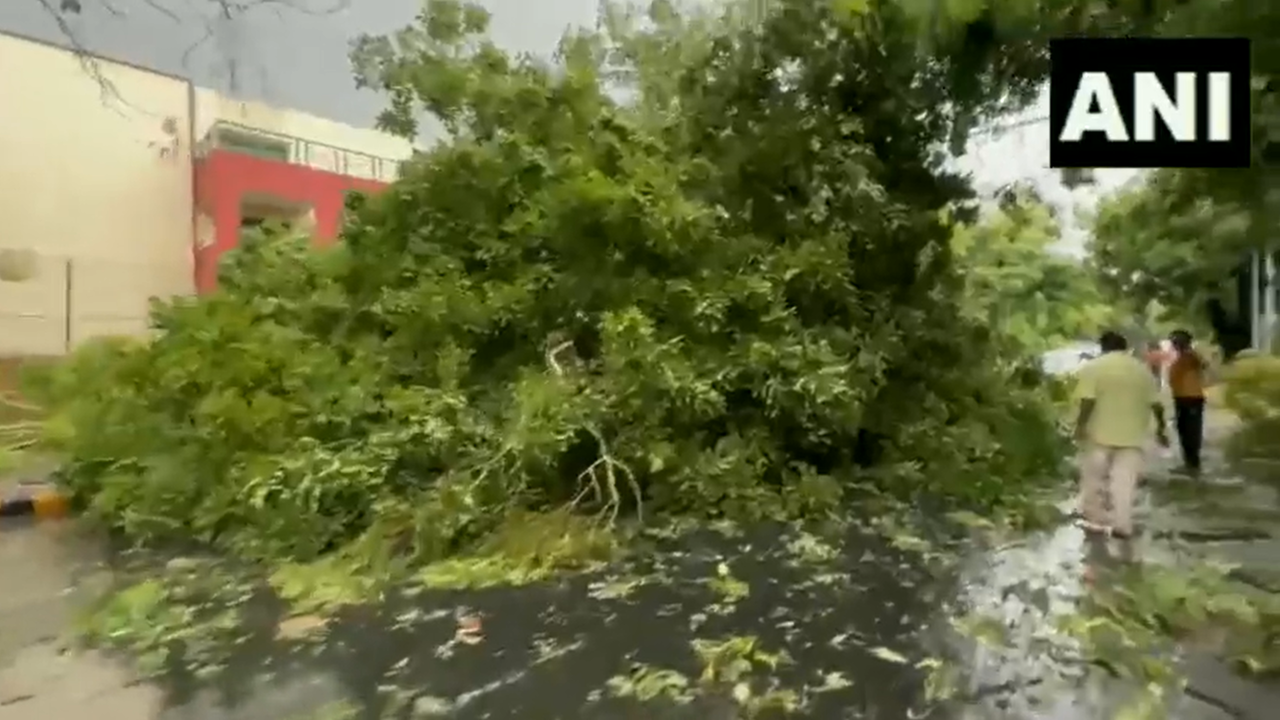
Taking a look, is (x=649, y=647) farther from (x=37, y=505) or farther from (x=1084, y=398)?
(x=37, y=505)

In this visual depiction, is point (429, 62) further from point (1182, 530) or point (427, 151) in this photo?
point (1182, 530)

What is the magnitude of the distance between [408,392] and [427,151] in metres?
1.10

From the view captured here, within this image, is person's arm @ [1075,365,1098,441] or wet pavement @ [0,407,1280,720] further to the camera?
Answer: person's arm @ [1075,365,1098,441]

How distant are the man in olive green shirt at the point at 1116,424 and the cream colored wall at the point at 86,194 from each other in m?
3.63

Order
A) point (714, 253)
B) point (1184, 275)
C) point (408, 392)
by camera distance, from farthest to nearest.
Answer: point (714, 253), point (408, 392), point (1184, 275)

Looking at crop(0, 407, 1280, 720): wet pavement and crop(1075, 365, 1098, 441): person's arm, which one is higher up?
crop(1075, 365, 1098, 441): person's arm

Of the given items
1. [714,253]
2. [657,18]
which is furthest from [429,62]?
[714,253]

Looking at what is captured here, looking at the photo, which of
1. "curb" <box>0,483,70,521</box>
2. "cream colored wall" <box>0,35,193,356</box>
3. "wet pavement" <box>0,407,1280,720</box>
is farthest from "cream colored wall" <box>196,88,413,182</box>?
"wet pavement" <box>0,407,1280,720</box>

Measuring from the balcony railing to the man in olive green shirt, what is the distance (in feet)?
9.37

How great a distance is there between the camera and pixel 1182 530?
3.64m

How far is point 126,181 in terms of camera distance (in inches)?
171

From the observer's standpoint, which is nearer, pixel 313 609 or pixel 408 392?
pixel 313 609

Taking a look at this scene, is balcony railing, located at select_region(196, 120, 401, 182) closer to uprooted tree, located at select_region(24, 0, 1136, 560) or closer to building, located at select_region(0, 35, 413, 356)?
building, located at select_region(0, 35, 413, 356)

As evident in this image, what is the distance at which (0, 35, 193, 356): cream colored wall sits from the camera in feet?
13.9
